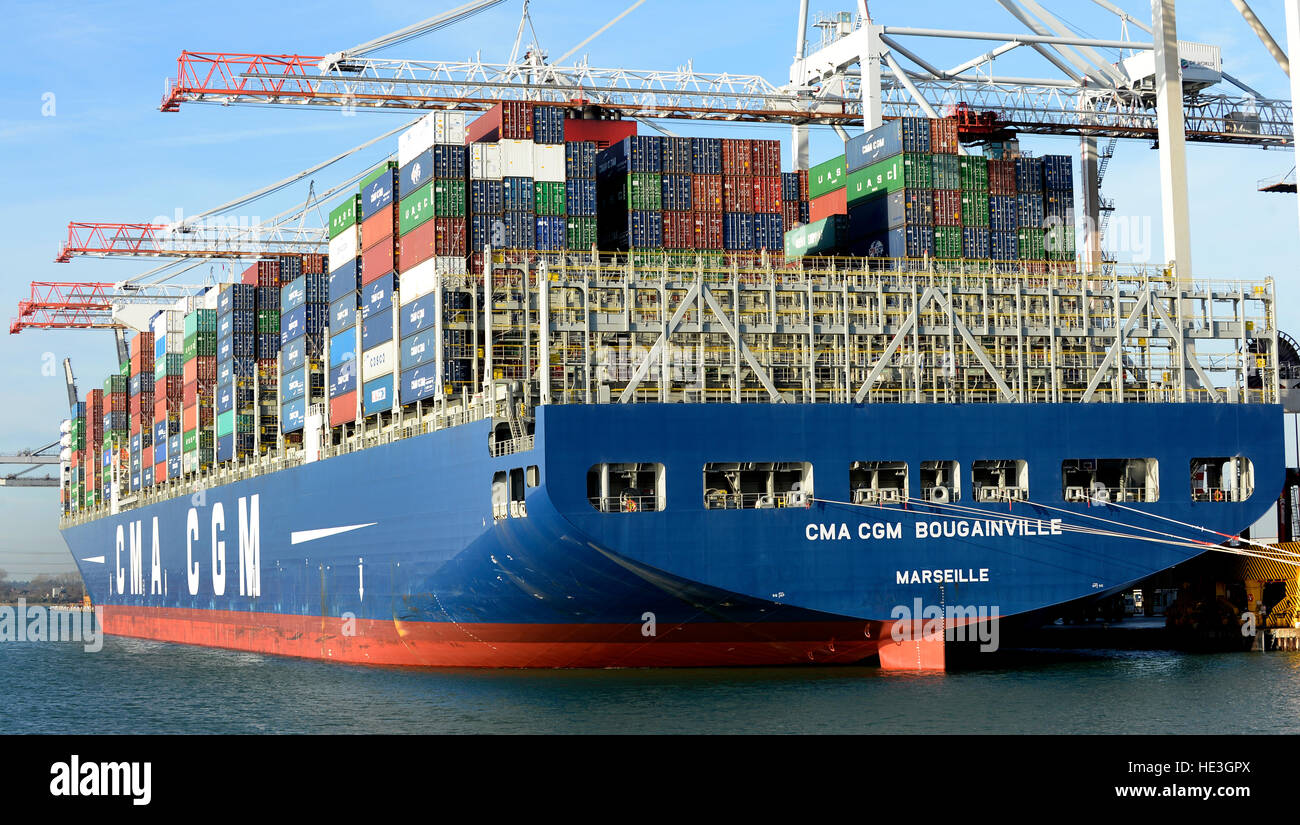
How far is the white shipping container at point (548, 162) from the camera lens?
39156mm

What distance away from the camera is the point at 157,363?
67.9 meters

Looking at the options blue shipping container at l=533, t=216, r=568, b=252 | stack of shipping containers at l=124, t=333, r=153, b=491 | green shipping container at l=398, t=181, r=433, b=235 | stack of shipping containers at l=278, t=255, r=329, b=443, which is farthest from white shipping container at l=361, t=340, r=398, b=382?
stack of shipping containers at l=124, t=333, r=153, b=491

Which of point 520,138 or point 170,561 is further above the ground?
point 520,138

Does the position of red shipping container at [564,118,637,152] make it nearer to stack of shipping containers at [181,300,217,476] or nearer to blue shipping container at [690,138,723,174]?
blue shipping container at [690,138,723,174]

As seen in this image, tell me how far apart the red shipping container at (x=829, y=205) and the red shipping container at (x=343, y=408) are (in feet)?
47.3

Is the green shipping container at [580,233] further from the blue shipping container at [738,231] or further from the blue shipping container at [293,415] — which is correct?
the blue shipping container at [293,415]

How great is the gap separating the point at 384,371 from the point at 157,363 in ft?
95.2

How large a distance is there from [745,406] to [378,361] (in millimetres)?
12962

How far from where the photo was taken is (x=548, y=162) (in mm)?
39281

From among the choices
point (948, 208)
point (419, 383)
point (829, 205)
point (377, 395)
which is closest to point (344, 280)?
point (377, 395)

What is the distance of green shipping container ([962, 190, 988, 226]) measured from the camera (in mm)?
39938

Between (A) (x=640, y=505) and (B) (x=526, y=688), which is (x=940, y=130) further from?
(B) (x=526, y=688)

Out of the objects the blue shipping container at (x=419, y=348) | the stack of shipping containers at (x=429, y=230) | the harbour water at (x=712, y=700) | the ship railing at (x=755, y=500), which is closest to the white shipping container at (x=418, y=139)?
the stack of shipping containers at (x=429, y=230)
